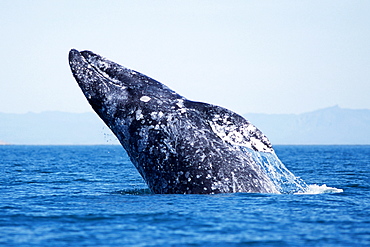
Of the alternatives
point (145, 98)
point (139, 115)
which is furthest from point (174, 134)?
point (145, 98)

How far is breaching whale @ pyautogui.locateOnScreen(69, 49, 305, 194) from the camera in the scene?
410 inches

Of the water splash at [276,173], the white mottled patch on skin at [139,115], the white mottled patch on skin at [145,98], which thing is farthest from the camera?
the white mottled patch on skin at [145,98]

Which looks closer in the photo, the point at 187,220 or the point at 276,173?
the point at 187,220

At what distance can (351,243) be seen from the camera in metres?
7.24

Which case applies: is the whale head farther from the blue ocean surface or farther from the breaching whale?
the blue ocean surface

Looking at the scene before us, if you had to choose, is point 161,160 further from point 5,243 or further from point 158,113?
point 5,243

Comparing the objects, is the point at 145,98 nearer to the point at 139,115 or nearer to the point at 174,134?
the point at 139,115

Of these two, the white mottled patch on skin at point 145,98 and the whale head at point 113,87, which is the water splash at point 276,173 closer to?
the whale head at point 113,87

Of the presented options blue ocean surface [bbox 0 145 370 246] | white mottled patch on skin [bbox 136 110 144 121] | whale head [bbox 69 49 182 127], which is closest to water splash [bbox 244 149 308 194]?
blue ocean surface [bbox 0 145 370 246]

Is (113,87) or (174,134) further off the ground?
(113,87)

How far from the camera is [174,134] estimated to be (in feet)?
35.1

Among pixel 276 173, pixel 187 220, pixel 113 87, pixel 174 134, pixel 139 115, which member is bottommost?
pixel 187 220

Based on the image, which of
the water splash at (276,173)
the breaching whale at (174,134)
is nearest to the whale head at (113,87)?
the breaching whale at (174,134)

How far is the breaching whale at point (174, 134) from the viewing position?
34.2 ft
